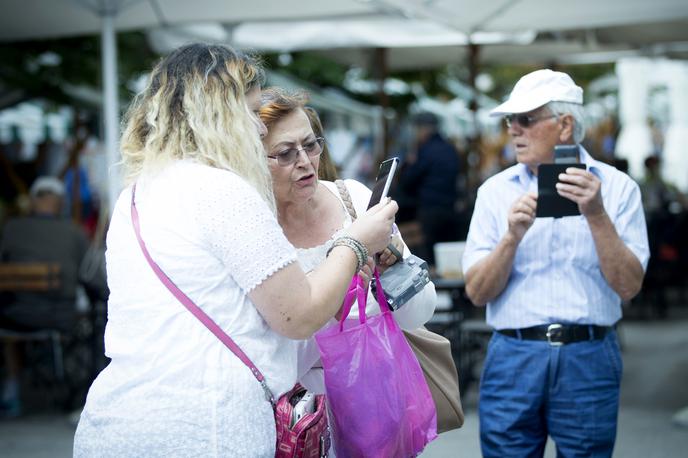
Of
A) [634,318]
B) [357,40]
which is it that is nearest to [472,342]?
[357,40]

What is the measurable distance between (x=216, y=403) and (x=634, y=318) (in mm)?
10736

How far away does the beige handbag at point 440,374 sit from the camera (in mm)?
3037

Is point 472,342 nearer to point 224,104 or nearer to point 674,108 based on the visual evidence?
point 224,104

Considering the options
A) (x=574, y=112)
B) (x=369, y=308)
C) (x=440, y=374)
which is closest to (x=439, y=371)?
(x=440, y=374)

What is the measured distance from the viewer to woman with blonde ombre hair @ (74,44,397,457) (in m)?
2.35

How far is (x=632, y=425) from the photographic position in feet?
23.0

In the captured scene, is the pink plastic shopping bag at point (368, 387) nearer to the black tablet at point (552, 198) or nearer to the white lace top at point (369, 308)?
the white lace top at point (369, 308)

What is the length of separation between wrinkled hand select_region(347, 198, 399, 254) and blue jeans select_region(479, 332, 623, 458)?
1114 millimetres

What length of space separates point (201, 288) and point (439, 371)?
981 millimetres

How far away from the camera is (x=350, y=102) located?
61.6ft

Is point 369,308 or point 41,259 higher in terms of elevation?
point 369,308

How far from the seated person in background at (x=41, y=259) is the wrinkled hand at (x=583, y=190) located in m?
5.28

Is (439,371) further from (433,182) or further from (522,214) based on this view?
(433,182)

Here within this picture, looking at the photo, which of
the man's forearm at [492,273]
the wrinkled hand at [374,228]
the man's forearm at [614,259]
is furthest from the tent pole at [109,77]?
the wrinkled hand at [374,228]
